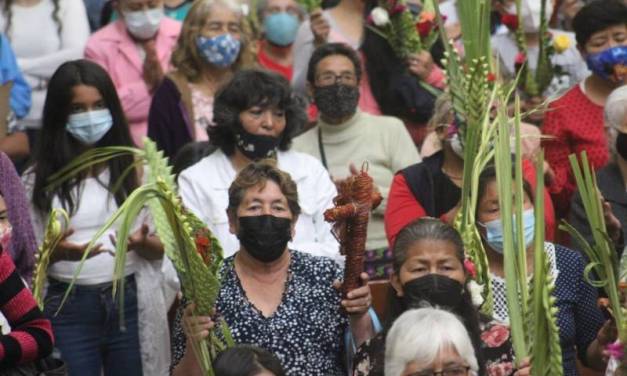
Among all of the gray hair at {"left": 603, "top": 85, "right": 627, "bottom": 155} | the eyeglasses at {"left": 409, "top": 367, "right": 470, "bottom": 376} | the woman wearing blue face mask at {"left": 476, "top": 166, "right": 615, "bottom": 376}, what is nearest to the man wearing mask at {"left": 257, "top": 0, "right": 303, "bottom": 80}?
the gray hair at {"left": 603, "top": 85, "right": 627, "bottom": 155}

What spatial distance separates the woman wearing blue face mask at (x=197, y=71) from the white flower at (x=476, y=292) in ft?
9.87

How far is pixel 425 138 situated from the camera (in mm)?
10562

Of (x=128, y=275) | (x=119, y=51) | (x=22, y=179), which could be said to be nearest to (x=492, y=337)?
(x=128, y=275)

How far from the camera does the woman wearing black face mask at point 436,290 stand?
6902 millimetres

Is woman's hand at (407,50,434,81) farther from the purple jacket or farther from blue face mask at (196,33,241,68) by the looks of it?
the purple jacket

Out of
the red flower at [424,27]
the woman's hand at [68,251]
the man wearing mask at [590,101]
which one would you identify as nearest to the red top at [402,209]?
the man wearing mask at [590,101]

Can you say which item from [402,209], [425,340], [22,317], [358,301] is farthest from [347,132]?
[425,340]

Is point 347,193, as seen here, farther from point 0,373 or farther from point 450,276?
point 0,373

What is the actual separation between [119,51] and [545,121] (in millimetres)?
2645

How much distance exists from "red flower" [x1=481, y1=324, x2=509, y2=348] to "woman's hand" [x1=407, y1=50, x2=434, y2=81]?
3759mm

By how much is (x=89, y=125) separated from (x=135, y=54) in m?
2.03

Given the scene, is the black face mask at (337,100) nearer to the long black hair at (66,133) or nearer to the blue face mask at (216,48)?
the blue face mask at (216,48)

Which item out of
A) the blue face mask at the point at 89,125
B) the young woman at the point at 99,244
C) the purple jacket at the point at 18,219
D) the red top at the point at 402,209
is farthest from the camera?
the blue face mask at the point at 89,125

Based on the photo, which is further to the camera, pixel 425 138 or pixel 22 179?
pixel 425 138
